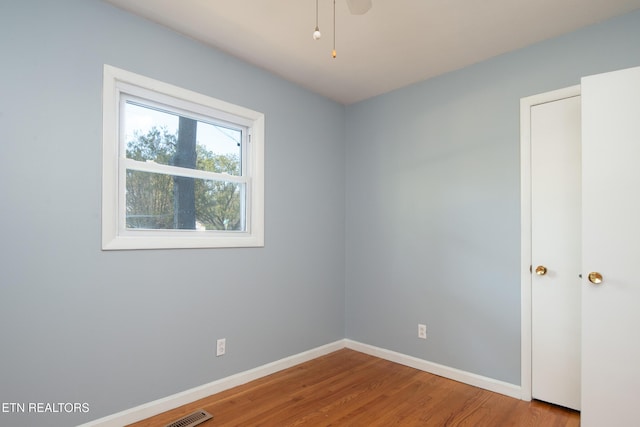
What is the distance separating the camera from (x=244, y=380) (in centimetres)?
266

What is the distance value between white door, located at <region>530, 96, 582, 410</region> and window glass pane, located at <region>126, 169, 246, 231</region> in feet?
7.58

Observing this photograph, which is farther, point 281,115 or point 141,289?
point 281,115

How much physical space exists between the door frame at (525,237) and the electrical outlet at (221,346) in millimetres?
2225

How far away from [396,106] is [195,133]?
1919 millimetres

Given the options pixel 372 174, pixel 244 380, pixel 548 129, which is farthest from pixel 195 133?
pixel 548 129

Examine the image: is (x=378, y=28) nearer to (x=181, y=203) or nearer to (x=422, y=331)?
(x=181, y=203)

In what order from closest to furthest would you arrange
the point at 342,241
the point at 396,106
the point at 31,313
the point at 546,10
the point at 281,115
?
the point at 31,313, the point at 546,10, the point at 281,115, the point at 396,106, the point at 342,241

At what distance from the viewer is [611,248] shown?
6.08ft

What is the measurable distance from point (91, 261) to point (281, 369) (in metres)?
1.79

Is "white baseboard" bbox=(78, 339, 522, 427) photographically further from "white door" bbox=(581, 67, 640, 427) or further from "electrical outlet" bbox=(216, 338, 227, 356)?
"white door" bbox=(581, 67, 640, 427)

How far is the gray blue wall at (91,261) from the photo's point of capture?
5.69ft

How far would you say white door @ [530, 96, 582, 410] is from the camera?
7.42ft

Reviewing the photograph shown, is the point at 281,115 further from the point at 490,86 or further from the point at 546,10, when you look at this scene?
the point at 546,10

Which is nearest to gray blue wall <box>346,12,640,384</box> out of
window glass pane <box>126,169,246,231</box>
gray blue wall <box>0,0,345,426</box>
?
gray blue wall <box>0,0,345,426</box>
